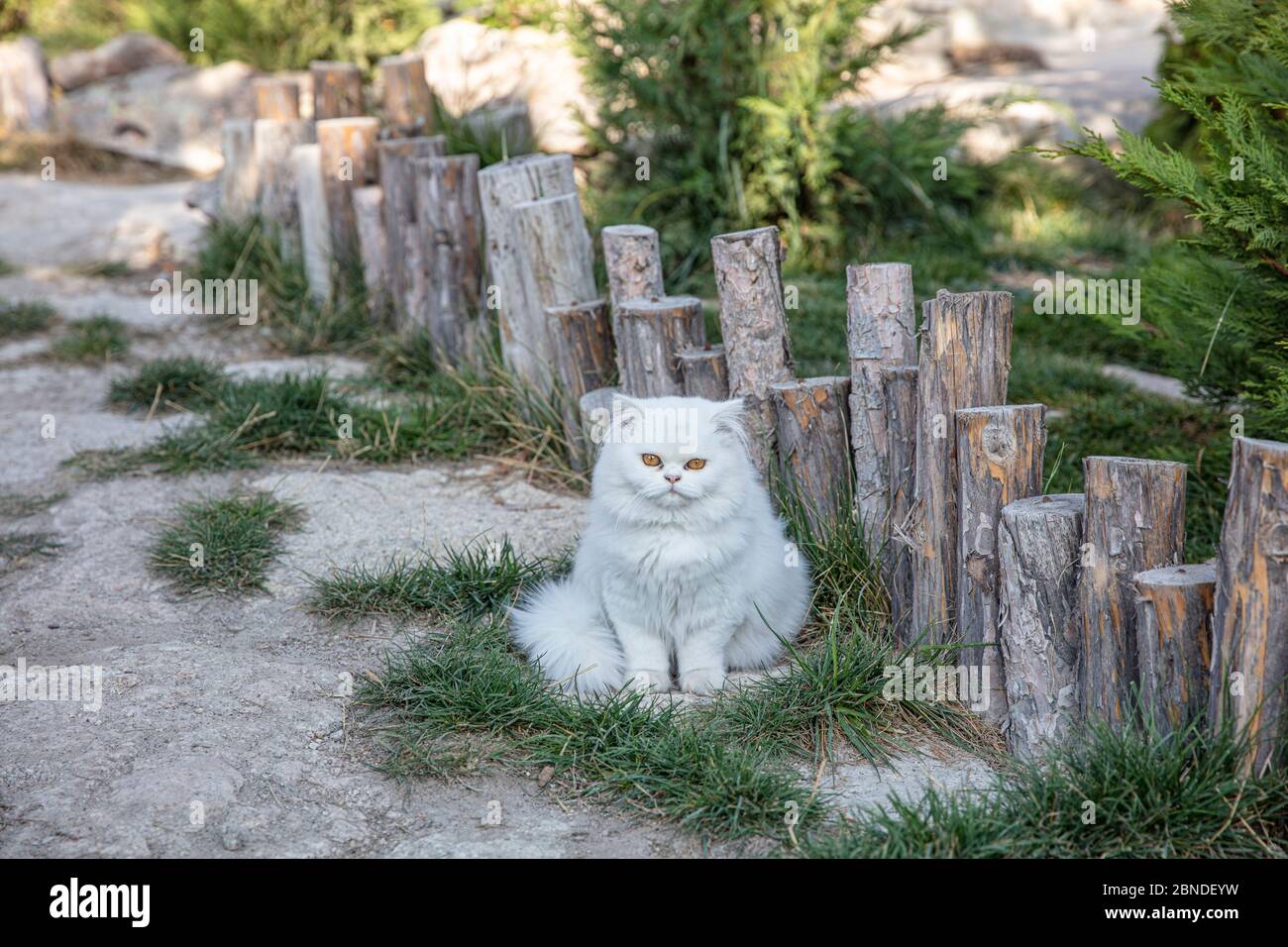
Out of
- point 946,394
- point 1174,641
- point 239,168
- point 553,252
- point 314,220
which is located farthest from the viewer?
point 239,168

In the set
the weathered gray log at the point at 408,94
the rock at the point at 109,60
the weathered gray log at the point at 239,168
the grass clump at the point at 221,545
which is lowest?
the grass clump at the point at 221,545

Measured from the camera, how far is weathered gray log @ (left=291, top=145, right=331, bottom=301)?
645cm

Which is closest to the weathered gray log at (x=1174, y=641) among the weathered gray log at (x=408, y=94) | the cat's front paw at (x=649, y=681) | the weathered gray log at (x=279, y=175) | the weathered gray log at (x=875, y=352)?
the weathered gray log at (x=875, y=352)

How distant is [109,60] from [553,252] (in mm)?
8396

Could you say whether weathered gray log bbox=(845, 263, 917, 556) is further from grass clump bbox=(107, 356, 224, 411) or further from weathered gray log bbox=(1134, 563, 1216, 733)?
grass clump bbox=(107, 356, 224, 411)

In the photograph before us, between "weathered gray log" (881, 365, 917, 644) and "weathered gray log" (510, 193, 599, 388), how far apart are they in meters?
1.80

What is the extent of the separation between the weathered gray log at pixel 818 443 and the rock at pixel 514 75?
4.15m

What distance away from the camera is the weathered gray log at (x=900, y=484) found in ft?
11.6

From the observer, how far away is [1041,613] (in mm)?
3104

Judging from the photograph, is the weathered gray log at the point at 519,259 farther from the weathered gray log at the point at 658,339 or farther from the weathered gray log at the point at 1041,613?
the weathered gray log at the point at 1041,613

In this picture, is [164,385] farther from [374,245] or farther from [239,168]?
[239,168]

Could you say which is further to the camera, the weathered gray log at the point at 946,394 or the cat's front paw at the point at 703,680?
the cat's front paw at the point at 703,680

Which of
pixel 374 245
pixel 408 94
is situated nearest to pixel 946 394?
pixel 374 245

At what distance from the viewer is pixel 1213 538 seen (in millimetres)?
4230
